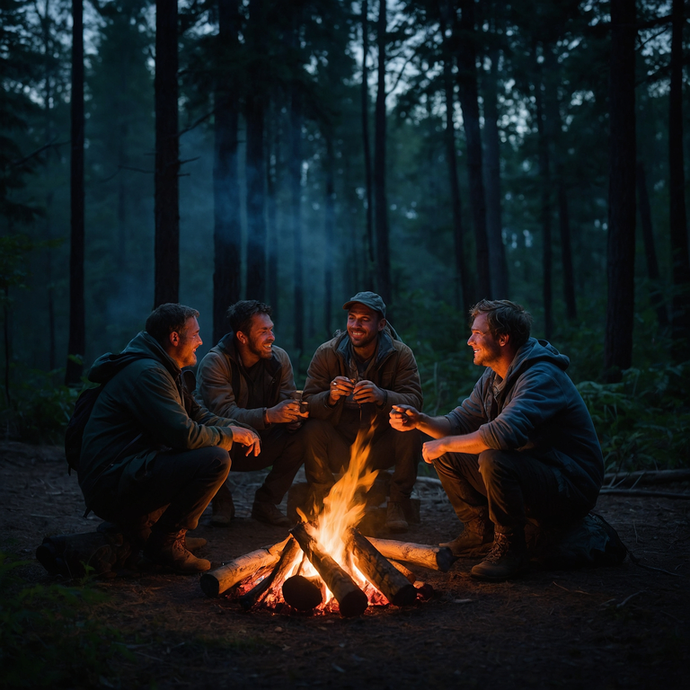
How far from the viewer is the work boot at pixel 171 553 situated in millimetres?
4051

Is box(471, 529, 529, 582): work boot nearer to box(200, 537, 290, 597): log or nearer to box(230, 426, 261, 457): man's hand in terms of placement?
box(200, 537, 290, 597): log

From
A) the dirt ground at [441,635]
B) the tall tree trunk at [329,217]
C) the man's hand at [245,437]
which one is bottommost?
the dirt ground at [441,635]

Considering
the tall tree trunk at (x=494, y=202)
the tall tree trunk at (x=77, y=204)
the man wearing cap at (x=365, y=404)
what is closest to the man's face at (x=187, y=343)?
the man wearing cap at (x=365, y=404)

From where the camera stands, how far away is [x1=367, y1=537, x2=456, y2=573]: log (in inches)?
150

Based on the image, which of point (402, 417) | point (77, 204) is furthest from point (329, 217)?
point (402, 417)

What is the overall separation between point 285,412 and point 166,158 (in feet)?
15.1

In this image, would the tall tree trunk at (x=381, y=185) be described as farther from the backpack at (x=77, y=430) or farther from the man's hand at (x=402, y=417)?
the backpack at (x=77, y=430)

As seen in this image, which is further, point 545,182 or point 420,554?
point 545,182

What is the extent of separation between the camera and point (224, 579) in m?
3.53

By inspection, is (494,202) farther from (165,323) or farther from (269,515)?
(165,323)

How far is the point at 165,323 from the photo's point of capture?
4191 mm

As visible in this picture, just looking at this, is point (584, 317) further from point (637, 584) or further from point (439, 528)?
point (637, 584)

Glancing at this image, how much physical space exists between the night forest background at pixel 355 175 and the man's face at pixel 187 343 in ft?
12.4

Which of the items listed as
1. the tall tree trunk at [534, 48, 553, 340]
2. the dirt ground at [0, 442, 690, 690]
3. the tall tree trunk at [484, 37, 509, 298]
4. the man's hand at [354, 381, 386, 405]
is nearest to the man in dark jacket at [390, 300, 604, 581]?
the dirt ground at [0, 442, 690, 690]
